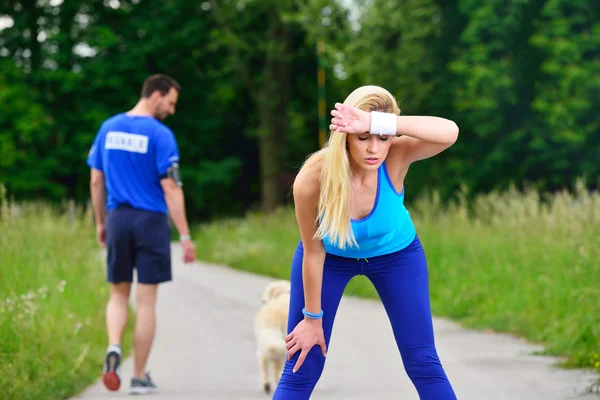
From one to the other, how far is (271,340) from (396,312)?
308 cm

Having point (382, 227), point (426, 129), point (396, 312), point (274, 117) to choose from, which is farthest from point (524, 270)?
point (274, 117)

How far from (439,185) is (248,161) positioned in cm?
1207

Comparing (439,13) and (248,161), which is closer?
(439,13)

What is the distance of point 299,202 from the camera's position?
423 cm

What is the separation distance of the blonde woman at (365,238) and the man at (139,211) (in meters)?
3.00

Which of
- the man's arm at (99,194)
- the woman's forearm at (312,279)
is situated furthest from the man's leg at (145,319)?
the woman's forearm at (312,279)

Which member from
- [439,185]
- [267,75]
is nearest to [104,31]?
[267,75]

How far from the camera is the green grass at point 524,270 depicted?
8852 mm

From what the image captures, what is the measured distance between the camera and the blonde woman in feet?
13.7

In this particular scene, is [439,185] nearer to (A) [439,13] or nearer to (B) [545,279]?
(A) [439,13]

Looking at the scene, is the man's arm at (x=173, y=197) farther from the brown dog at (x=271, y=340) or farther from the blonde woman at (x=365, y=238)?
the blonde woman at (x=365, y=238)

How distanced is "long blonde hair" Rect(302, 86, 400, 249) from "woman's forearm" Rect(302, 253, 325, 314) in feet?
0.50

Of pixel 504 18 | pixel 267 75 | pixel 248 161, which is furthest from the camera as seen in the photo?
pixel 248 161

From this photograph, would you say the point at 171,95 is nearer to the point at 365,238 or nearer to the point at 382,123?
the point at 365,238
